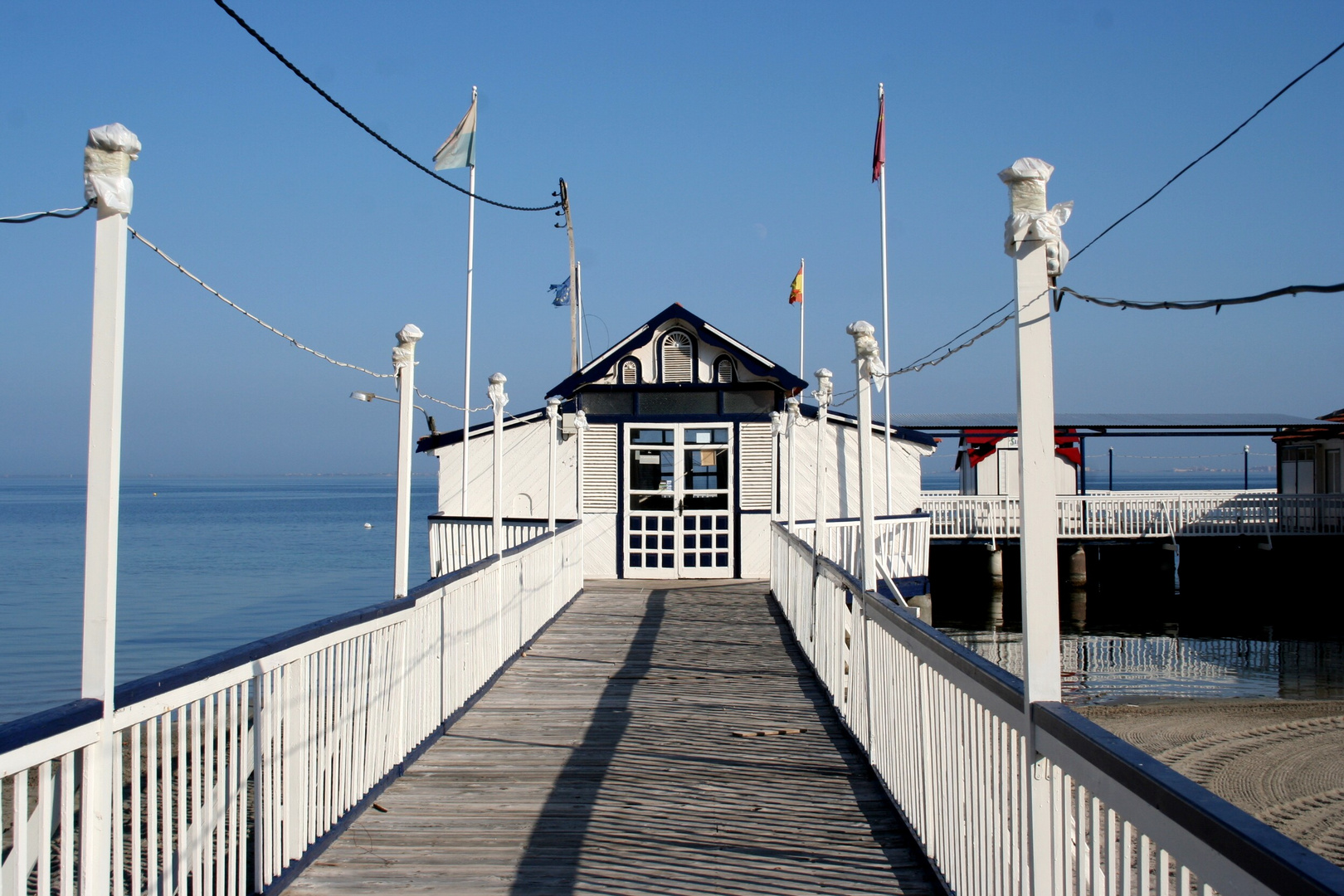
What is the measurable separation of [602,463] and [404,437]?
995 cm

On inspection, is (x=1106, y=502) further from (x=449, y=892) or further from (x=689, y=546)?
(x=449, y=892)

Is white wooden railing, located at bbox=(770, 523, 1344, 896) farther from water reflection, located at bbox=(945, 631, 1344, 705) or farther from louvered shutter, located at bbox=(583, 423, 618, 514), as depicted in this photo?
louvered shutter, located at bbox=(583, 423, 618, 514)

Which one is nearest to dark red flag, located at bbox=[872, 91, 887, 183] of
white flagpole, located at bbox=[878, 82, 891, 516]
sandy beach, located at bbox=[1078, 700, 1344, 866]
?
white flagpole, located at bbox=[878, 82, 891, 516]

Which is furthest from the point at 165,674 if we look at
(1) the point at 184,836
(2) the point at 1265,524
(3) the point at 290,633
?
(2) the point at 1265,524

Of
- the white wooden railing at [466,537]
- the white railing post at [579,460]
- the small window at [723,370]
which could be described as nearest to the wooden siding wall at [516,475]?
the white railing post at [579,460]

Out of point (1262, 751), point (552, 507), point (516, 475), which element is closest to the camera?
point (1262, 751)

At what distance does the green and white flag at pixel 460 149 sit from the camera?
15203mm

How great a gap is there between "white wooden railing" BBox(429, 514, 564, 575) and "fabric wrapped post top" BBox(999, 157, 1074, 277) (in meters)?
11.9

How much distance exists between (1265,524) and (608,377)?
20.0 metres

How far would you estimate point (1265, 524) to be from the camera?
88.3 feet

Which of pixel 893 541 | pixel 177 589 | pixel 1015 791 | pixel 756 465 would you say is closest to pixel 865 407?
pixel 1015 791

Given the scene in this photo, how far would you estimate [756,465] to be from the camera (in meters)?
16.0

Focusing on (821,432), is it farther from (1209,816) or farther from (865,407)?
(1209,816)

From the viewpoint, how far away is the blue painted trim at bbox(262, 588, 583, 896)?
407 centimetres
